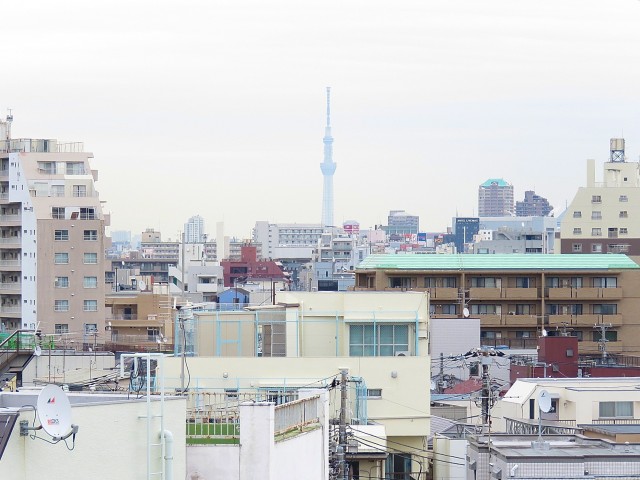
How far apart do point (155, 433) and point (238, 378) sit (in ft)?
50.0

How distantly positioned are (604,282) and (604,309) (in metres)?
1.30

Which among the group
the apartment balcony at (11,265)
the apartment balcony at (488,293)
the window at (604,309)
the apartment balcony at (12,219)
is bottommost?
the window at (604,309)

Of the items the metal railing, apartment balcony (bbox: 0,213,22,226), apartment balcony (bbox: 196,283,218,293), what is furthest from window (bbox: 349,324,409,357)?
apartment balcony (bbox: 196,283,218,293)

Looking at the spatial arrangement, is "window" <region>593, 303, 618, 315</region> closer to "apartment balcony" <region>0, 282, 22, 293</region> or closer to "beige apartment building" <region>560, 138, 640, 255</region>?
"apartment balcony" <region>0, 282, 22, 293</region>

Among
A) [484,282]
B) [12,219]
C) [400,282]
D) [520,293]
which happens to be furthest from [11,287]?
[520,293]

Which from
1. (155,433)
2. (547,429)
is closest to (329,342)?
(547,429)

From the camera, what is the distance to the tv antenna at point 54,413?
A: 14633mm

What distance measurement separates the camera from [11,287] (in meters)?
74.7

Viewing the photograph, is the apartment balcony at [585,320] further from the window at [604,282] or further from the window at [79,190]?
the window at [79,190]

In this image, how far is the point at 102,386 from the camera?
28953mm

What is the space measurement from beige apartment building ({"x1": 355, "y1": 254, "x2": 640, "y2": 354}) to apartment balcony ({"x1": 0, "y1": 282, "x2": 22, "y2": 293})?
16.2 meters

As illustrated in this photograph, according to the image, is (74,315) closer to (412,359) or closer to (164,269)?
(412,359)

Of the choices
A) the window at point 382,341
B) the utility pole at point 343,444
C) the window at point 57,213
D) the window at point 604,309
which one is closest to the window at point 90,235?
the window at point 57,213

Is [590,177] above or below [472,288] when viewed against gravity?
above
